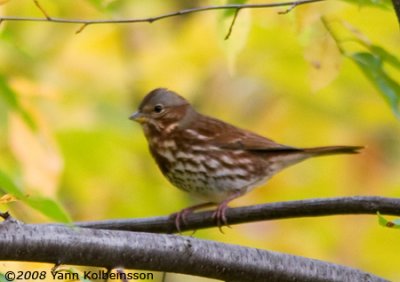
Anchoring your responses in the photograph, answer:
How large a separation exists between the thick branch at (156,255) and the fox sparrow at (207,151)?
2322 millimetres

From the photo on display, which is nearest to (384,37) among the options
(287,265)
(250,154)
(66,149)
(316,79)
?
(250,154)

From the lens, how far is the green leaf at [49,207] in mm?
2350

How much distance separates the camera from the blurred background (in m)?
5.97

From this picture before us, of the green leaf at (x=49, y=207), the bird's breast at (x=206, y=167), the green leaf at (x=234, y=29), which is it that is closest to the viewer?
the green leaf at (x=49, y=207)

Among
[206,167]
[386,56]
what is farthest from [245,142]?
[386,56]

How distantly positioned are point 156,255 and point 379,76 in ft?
3.66

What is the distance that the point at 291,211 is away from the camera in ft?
11.4

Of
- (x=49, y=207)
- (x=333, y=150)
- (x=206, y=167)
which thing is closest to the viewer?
(x=49, y=207)

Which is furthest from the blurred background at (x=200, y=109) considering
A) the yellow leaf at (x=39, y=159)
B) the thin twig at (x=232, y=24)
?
the thin twig at (x=232, y=24)

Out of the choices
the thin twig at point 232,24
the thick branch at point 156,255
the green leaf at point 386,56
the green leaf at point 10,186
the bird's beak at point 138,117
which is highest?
the thin twig at point 232,24

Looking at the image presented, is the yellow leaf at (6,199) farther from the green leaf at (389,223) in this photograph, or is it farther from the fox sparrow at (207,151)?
the fox sparrow at (207,151)

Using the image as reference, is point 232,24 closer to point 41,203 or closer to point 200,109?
point 41,203

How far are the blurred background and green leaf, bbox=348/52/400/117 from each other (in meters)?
1.48

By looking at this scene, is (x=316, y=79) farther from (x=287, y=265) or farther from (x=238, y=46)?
(x=287, y=265)
